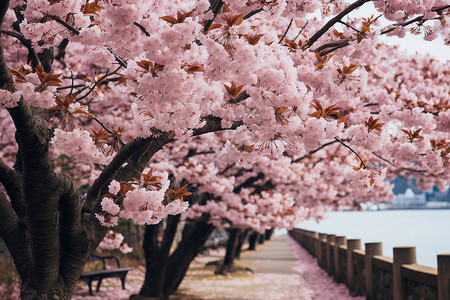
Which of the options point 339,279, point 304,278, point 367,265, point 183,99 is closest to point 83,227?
point 183,99

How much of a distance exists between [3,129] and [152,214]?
8.22 metres

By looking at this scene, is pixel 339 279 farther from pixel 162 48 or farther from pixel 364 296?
pixel 162 48

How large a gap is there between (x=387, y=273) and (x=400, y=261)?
1392 millimetres

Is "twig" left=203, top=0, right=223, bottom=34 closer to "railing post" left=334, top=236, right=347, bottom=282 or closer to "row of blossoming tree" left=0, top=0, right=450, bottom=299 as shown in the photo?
"row of blossoming tree" left=0, top=0, right=450, bottom=299

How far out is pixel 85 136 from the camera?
175 inches

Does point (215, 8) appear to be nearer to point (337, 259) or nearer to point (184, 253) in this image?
point (184, 253)

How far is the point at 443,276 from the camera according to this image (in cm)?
633

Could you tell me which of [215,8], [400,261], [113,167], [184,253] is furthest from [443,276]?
[184,253]

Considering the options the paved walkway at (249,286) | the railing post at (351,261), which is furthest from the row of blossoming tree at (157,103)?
the railing post at (351,261)

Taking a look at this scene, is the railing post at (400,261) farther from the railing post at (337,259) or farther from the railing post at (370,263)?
the railing post at (337,259)

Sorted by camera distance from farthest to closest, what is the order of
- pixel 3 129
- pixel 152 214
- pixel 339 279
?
pixel 339 279 → pixel 3 129 → pixel 152 214

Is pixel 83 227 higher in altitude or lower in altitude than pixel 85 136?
lower

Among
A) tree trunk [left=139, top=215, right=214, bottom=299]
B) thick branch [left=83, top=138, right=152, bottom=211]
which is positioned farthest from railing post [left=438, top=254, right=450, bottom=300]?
tree trunk [left=139, top=215, right=214, bottom=299]

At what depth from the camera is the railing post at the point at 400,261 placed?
825 centimetres
